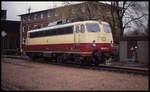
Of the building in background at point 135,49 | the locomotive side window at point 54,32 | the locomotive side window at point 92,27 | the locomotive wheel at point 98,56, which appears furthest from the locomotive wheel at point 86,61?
the building in background at point 135,49

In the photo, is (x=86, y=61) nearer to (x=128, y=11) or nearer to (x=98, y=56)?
(x=98, y=56)

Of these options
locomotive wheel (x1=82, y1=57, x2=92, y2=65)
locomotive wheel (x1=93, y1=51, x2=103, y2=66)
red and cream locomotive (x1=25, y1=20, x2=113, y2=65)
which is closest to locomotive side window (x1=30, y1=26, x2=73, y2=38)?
red and cream locomotive (x1=25, y1=20, x2=113, y2=65)

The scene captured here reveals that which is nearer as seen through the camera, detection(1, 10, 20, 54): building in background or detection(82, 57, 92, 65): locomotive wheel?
detection(82, 57, 92, 65): locomotive wheel

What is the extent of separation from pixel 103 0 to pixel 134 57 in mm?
8427

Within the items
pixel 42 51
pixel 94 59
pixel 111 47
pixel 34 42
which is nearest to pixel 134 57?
pixel 111 47

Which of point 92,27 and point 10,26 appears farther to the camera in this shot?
point 10,26

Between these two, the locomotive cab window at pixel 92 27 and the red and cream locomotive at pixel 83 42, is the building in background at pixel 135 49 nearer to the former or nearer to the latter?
the red and cream locomotive at pixel 83 42

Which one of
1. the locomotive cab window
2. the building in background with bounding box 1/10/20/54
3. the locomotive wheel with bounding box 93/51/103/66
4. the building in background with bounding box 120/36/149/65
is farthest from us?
the building in background with bounding box 1/10/20/54

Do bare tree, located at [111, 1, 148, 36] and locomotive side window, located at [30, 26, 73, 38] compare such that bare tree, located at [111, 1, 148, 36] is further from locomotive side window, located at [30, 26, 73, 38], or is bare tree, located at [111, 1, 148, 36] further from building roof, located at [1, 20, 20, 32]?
building roof, located at [1, 20, 20, 32]

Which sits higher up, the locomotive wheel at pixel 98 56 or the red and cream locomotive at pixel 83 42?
the red and cream locomotive at pixel 83 42

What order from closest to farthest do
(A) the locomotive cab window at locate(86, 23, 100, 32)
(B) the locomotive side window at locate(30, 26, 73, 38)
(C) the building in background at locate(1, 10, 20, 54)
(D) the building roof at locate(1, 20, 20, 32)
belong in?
(A) the locomotive cab window at locate(86, 23, 100, 32), (B) the locomotive side window at locate(30, 26, 73, 38), (C) the building in background at locate(1, 10, 20, 54), (D) the building roof at locate(1, 20, 20, 32)

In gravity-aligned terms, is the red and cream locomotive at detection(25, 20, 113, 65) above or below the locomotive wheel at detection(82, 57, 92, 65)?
above

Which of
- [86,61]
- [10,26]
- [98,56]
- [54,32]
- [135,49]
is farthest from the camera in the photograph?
[10,26]

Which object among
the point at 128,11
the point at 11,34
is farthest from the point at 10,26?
the point at 128,11
